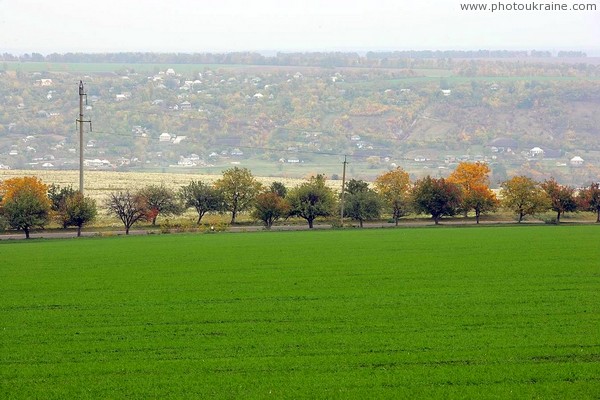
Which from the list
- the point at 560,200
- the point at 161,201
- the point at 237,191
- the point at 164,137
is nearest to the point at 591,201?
the point at 560,200

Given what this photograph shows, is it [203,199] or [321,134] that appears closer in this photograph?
[203,199]

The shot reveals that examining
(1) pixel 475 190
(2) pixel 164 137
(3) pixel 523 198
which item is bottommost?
(3) pixel 523 198

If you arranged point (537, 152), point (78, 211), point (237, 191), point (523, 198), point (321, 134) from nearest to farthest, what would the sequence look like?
point (78, 211) → point (523, 198) → point (237, 191) → point (537, 152) → point (321, 134)

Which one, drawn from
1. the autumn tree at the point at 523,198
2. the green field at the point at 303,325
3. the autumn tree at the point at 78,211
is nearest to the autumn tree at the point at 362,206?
the autumn tree at the point at 523,198

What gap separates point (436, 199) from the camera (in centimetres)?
6750

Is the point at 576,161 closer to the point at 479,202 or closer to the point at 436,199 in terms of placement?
the point at 479,202

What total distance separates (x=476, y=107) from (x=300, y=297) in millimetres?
174623

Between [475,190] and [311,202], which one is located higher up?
[475,190]

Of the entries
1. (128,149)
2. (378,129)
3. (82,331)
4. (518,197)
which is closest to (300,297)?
(82,331)

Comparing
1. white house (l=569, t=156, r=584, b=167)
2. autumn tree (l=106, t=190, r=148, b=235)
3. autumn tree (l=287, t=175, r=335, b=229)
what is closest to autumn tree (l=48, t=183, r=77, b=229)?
autumn tree (l=106, t=190, r=148, b=235)

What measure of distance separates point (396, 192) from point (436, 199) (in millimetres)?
5807

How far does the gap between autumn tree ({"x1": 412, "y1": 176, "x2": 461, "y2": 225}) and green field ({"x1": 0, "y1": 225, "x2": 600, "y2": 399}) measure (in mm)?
28856

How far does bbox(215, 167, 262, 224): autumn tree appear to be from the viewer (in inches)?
2719

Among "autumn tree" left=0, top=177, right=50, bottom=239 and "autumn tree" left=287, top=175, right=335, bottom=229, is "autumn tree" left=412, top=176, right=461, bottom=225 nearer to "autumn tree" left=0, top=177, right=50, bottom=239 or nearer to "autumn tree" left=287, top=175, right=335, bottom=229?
"autumn tree" left=287, top=175, right=335, bottom=229
